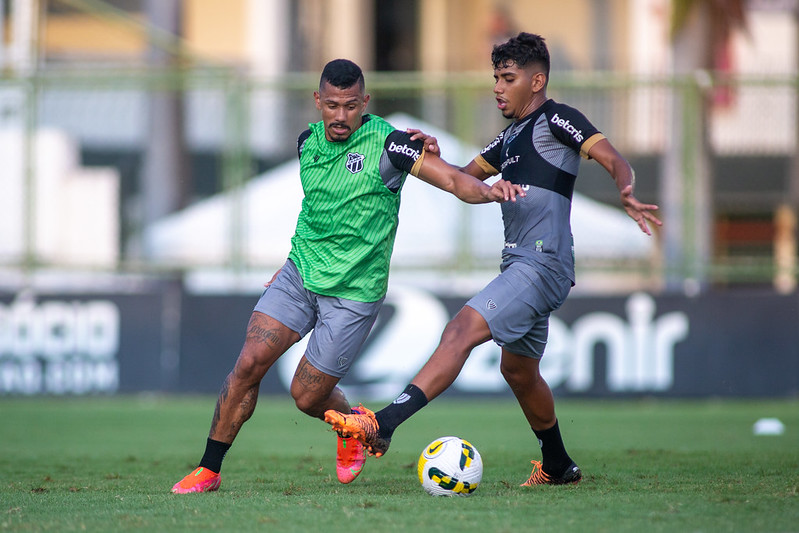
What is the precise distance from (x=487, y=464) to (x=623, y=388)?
19.2 ft

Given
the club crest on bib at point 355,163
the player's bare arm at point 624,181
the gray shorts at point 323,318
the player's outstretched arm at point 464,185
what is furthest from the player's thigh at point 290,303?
the player's bare arm at point 624,181

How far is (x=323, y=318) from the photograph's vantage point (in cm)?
642

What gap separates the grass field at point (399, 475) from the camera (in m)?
5.07

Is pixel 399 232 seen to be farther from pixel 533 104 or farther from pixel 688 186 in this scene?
pixel 533 104

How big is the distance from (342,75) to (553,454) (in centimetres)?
252

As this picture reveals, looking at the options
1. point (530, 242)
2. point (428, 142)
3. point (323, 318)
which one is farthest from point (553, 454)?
point (428, 142)

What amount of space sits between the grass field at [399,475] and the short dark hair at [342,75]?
2.28 metres

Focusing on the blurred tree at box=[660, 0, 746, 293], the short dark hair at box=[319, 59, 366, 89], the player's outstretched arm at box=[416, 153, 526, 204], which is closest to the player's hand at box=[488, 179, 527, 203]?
the player's outstretched arm at box=[416, 153, 526, 204]

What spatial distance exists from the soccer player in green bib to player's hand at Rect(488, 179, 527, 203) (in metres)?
0.48

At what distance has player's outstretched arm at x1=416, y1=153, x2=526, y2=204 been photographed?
18.8 feet

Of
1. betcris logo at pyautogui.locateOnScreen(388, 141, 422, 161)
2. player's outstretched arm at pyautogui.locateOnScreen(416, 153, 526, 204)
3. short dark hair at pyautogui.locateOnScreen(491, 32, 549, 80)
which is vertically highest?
short dark hair at pyautogui.locateOnScreen(491, 32, 549, 80)

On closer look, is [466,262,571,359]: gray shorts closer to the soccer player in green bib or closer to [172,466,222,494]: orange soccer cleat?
the soccer player in green bib

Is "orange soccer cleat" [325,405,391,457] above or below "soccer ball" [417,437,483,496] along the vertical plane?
above

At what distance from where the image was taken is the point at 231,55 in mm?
25188
